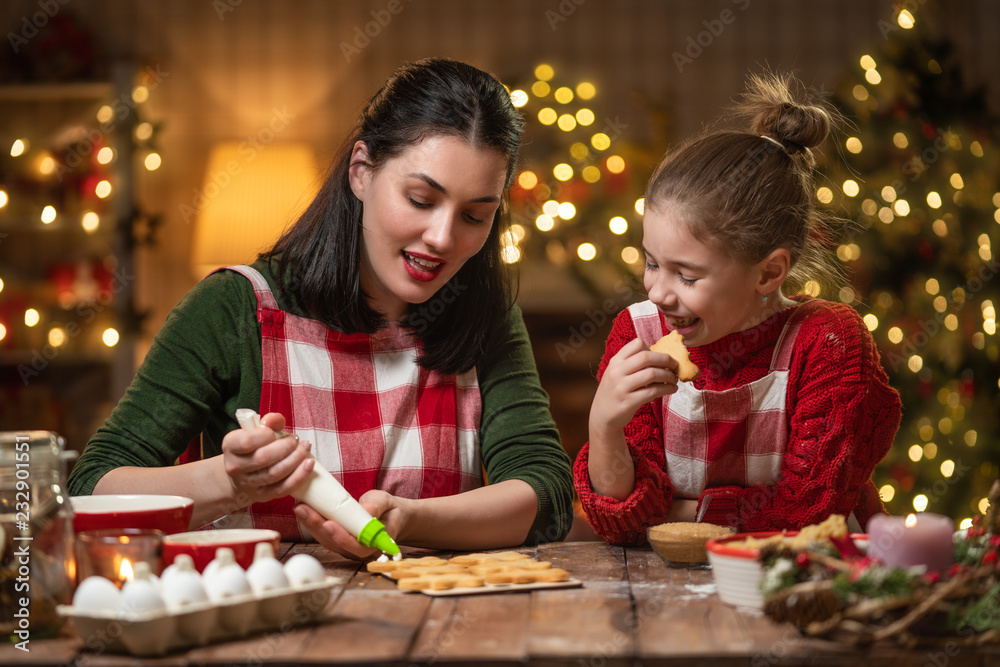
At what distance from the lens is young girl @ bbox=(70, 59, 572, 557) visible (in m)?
1.31

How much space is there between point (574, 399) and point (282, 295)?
2.37 metres

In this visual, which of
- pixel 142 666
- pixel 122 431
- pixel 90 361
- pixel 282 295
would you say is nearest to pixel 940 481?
pixel 282 295

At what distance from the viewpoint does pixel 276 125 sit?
147 inches

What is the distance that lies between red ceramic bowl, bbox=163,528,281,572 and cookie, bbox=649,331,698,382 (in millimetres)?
556

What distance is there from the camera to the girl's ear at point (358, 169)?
1.44 m

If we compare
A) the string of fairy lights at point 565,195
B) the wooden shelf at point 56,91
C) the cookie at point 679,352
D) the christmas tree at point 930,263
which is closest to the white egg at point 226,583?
the cookie at point 679,352

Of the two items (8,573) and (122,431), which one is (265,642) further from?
(122,431)

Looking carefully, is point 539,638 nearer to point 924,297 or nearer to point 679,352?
point 679,352

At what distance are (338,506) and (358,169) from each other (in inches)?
23.6

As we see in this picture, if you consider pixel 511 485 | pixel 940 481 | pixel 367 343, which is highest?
A: pixel 367 343

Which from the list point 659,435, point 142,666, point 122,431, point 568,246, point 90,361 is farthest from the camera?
point 90,361

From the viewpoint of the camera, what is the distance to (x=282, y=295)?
4.76 feet

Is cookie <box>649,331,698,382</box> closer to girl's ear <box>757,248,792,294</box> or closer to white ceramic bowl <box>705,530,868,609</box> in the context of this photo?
girl's ear <box>757,248,792,294</box>

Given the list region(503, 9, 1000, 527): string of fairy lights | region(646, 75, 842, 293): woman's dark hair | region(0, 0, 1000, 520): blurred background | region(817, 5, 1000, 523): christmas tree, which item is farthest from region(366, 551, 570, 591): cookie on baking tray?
region(0, 0, 1000, 520): blurred background
